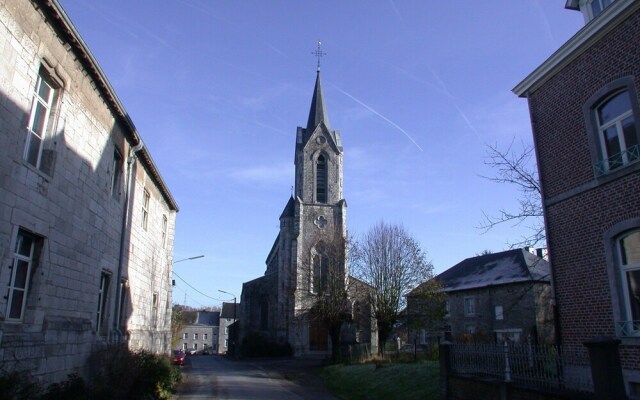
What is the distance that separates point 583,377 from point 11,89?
11.1m

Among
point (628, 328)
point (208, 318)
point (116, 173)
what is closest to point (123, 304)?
point (116, 173)

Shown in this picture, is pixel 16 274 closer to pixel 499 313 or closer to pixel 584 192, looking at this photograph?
pixel 584 192

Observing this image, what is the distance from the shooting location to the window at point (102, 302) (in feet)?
40.9

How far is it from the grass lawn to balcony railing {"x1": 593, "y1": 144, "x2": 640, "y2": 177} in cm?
706

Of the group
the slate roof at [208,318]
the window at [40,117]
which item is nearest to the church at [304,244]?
the window at [40,117]

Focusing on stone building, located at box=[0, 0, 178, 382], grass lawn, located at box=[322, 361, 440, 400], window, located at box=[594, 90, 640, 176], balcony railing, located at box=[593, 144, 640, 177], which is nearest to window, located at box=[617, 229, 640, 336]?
balcony railing, located at box=[593, 144, 640, 177]

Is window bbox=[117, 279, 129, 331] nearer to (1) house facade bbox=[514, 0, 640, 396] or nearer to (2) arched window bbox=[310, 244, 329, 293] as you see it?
(1) house facade bbox=[514, 0, 640, 396]

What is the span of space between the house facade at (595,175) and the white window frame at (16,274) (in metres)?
10.2

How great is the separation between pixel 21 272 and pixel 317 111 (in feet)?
142

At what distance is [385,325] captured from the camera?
28.7m

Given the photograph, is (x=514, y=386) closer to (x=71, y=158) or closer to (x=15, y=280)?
(x=15, y=280)

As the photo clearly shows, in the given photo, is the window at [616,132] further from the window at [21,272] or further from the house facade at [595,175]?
the window at [21,272]

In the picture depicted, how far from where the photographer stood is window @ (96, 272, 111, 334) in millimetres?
12453

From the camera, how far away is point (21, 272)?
8.45 metres
